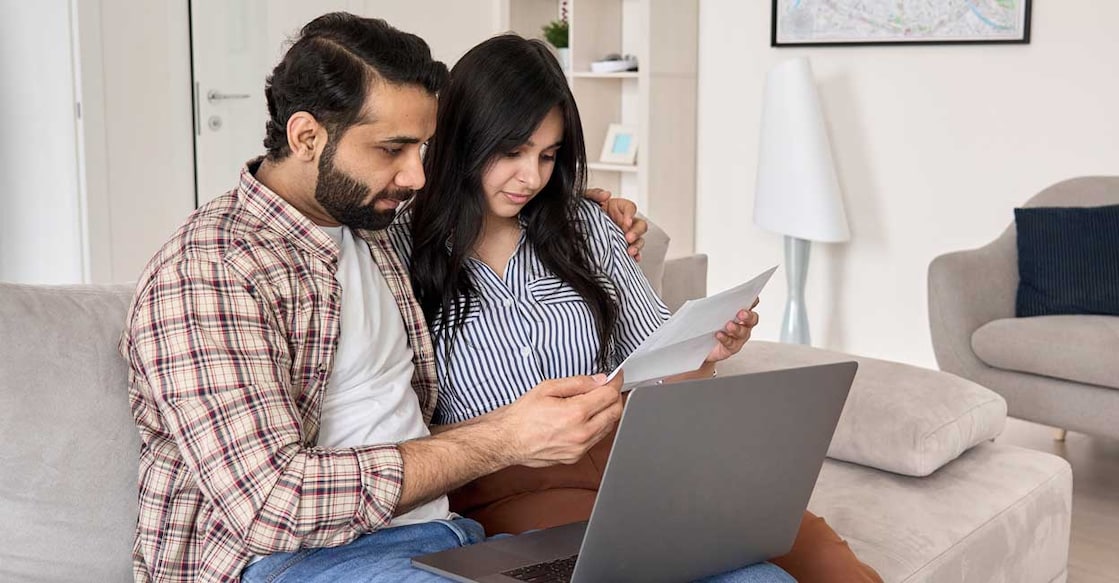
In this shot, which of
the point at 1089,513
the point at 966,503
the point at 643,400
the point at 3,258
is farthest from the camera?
the point at 3,258

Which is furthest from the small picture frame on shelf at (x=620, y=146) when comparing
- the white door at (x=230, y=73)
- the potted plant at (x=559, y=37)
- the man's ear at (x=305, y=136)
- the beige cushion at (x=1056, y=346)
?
the man's ear at (x=305, y=136)

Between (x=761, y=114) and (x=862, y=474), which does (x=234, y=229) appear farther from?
(x=761, y=114)

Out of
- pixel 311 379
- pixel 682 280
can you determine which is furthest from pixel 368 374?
pixel 682 280

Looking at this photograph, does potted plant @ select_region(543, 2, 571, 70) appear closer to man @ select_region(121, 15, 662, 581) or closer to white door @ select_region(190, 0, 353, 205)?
white door @ select_region(190, 0, 353, 205)

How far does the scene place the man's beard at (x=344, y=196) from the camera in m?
1.45

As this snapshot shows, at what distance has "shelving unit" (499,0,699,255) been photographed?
4.73 meters

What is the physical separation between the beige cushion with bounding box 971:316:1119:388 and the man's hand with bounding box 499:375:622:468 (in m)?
2.15

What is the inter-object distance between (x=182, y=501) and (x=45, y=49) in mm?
2823

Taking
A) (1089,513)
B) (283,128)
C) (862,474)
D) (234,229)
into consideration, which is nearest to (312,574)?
(234,229)

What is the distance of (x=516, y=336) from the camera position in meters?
1.74

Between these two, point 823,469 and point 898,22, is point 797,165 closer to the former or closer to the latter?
point 898,22

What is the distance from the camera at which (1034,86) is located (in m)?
4.08

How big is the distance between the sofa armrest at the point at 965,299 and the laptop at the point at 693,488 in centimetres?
215

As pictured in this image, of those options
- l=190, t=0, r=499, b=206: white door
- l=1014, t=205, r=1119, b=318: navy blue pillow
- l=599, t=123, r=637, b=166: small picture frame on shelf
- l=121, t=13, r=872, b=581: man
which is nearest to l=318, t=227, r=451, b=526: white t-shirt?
l=121, t=13, r=872, b=581: man
